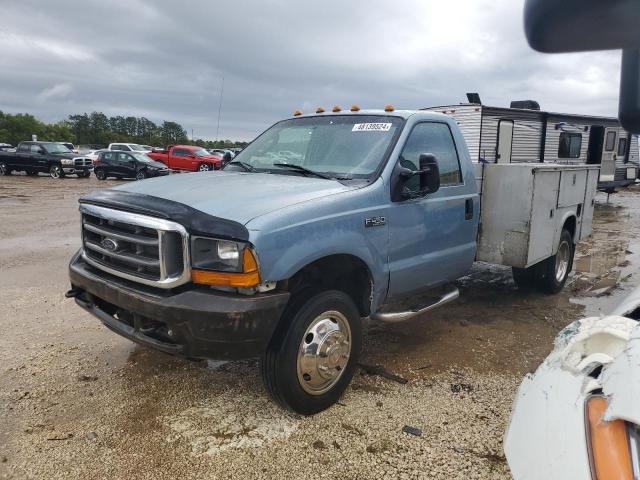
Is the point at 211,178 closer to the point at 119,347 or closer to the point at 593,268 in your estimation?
the point at 119,347

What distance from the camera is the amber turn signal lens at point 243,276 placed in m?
2.81

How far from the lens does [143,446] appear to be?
3023mm

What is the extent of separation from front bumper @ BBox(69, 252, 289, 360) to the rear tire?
414 cm

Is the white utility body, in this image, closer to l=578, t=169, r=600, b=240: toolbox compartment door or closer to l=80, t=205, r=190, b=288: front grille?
l=578, t=169, r=600, b=240: toolbox compartment door

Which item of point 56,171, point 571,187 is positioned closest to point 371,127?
point 571,187

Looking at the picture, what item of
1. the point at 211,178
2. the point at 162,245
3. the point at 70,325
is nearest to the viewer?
the point at 162,245

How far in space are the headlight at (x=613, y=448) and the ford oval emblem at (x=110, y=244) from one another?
9.33 feet

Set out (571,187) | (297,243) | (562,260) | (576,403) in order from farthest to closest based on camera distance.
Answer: (562,260)
(571,187)
(297,243)
(576,403)

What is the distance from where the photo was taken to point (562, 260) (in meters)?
6.34

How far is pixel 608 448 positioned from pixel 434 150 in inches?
138

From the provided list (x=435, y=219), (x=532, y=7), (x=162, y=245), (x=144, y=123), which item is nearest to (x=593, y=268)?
(x=435, y=219)

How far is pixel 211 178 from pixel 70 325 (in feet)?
7.40

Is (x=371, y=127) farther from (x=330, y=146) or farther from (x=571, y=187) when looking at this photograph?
(x=571, y=187)

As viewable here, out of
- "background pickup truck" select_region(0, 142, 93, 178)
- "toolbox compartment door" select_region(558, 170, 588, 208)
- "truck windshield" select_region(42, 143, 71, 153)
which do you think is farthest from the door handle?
"truck windshield" select_region(42, 143, 71, 153)
